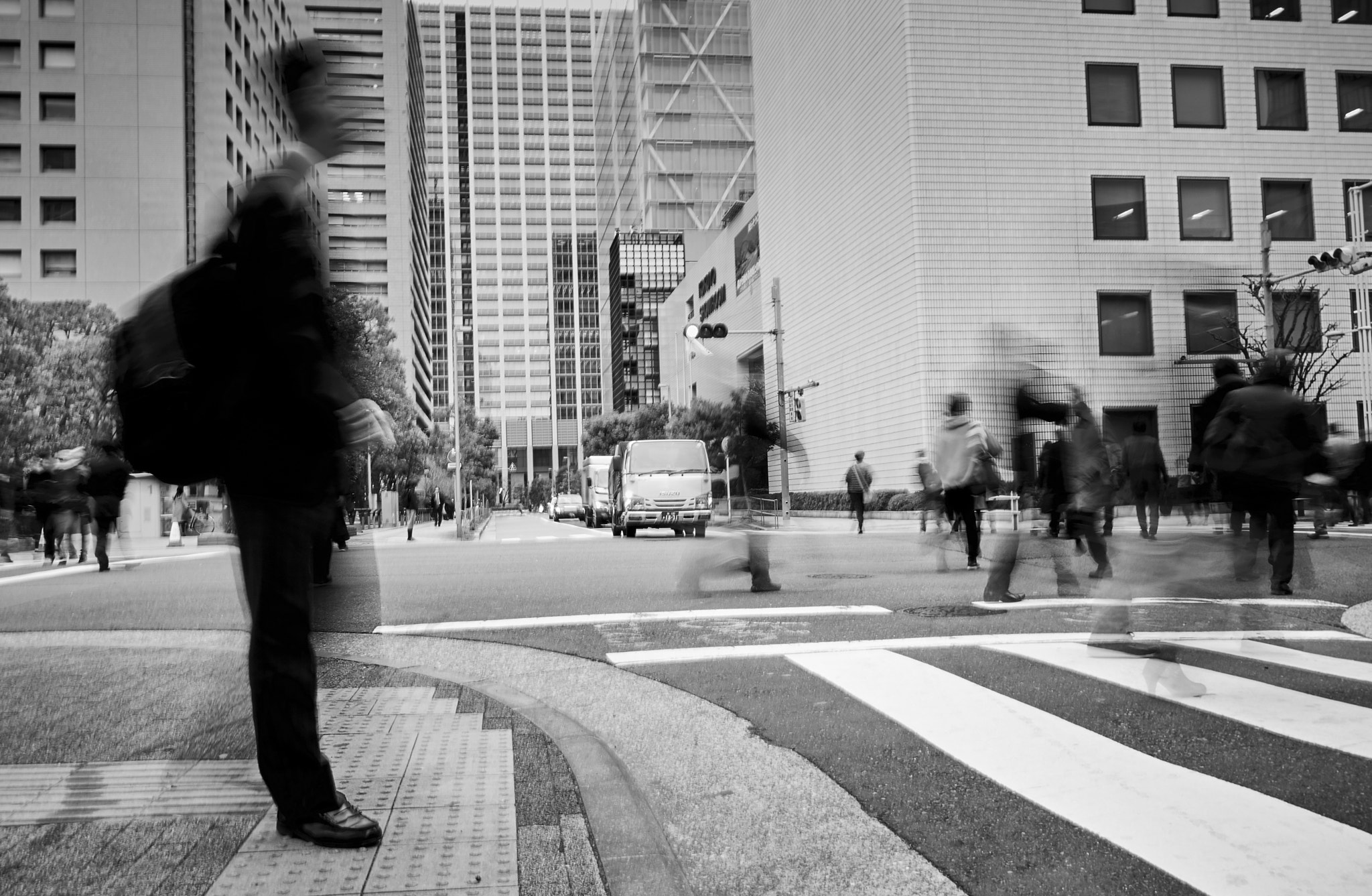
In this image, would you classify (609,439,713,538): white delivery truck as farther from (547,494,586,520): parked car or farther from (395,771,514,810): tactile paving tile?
(547,494,586,520): parked car

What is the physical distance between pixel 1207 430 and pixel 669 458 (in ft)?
60.0

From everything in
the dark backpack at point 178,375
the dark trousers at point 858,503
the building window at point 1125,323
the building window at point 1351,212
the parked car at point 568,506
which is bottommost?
the parked car at point 568,506

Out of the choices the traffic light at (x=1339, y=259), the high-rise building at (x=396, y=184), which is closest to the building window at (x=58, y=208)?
the high-rise building at (x=396, y=184)

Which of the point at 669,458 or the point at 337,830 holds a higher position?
the point at 669,458

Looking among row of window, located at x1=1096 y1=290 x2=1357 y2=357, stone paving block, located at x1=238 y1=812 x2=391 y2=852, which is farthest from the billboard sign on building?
stone paving block, located at x1=238 y1=812 x2=391 y2=852

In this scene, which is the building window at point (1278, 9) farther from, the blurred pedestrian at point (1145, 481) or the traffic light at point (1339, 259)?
the blurred pedestrian at point (1145, 481)

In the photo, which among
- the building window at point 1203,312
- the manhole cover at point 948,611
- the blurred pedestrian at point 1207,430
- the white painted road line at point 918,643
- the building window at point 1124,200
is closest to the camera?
the building window at point 1203,312

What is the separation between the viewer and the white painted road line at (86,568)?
47.9ft

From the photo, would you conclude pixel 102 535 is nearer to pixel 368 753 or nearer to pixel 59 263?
pixel 368 753

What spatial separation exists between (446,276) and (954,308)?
482 feet

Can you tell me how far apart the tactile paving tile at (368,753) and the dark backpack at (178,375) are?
1307mm

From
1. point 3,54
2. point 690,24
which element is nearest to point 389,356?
point 3,54

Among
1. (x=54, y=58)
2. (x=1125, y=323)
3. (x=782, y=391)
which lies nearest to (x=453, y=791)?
(x=1125, y=323)

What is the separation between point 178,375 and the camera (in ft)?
8.67
